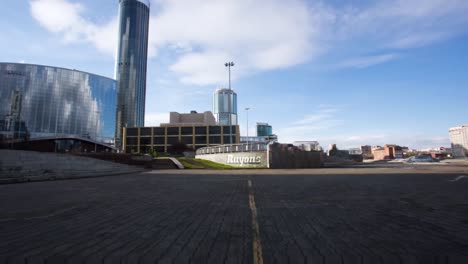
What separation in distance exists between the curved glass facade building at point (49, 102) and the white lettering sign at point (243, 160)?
90790mm

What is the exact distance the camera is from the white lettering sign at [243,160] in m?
36.5

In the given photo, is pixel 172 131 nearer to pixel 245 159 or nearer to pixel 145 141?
pixel 145 141

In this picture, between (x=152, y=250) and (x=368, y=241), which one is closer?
(x=152, y=250)

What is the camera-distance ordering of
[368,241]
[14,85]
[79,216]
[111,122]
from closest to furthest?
[368,241], [79,216], [14,85], [111,122]

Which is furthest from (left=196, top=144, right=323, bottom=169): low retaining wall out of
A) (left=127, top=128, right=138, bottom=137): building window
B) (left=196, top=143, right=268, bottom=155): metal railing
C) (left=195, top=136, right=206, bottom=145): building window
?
(left=127, top=128, right=138, bottom=137): building window

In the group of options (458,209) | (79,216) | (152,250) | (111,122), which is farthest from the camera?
(111,122)

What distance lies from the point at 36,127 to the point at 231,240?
140 metres

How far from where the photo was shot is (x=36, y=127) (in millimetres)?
114562

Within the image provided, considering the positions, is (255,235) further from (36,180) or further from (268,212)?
(36,180)

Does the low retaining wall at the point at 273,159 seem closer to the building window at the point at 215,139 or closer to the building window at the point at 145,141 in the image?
the building window at the point at 215,139

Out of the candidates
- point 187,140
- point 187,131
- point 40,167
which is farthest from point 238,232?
point 187,131

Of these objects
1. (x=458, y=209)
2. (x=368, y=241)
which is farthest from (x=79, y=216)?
(x=458, y=209)

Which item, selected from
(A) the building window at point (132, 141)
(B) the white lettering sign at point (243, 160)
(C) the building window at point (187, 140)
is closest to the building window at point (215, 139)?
(C) the building window at point (187, 140)

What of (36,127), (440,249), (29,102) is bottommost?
(440,249)
